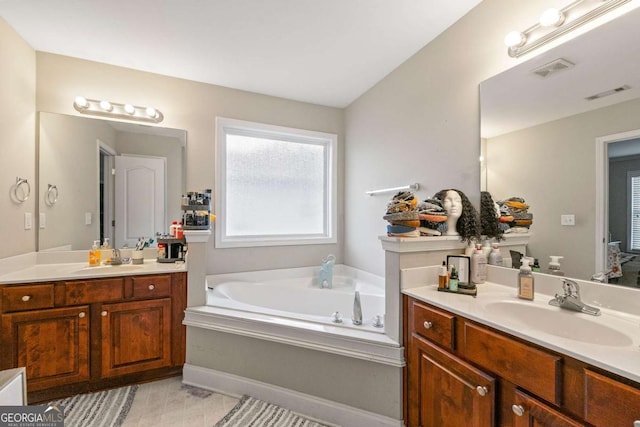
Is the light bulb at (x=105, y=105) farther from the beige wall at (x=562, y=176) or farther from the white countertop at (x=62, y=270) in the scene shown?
the beige wall at (x=562, y=176)

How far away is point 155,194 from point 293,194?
4.40 feet

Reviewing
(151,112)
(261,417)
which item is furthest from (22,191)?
(261,417)

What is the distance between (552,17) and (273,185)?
247cm

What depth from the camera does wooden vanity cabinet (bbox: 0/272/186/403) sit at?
5.81 feet

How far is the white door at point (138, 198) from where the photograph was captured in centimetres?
248

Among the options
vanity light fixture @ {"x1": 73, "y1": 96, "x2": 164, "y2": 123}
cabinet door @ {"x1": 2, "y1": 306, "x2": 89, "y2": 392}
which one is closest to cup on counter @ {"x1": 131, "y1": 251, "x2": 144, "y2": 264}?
cabinet door @ {"x1": 2, "y1": 306, "x2": 89, "y2": 392}

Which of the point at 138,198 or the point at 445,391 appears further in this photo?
the point at 138,198

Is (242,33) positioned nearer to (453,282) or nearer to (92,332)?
(453,282)

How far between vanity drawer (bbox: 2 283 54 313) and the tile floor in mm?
864

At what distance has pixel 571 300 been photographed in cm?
117

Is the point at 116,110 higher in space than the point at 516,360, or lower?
higher

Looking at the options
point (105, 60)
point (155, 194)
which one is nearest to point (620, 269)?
point (155, 194)

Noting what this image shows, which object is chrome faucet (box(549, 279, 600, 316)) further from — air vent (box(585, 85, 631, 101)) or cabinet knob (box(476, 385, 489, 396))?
air vent (box(585, 85, 631, 101))

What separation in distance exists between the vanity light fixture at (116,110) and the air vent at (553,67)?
2.79 m
